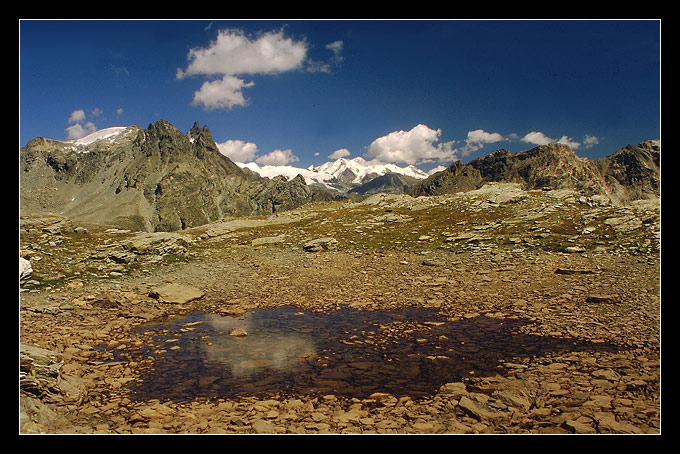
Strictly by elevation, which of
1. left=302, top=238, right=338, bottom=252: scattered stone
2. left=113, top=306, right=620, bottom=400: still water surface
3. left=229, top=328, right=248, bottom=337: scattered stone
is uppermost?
left=302, top=238, right=338, bottom=252: scattered stone

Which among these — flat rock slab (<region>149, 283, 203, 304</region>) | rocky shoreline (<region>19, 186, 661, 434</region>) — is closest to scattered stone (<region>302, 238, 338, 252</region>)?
rocky shoreline (<region>19, 186, 661, 434</region>)

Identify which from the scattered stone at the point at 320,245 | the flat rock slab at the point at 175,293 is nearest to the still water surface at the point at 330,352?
the flat rock slab at the point at 175,293

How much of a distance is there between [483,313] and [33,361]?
14.5 m

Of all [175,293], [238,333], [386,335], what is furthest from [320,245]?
[386,335]

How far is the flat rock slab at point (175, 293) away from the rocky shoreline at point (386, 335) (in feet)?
0.31

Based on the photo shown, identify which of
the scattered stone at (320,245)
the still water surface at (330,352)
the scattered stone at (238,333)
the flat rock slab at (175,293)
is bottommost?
the still water surface at (330,352)

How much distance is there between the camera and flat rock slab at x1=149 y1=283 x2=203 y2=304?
56.0 ft

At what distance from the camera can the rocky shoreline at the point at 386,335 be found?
26.0 feet

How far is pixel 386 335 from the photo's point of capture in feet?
42.4

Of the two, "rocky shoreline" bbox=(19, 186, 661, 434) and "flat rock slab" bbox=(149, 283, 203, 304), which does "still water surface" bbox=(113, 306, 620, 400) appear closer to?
"rocky shoreline" bbox=(19, 186, 661, 434)

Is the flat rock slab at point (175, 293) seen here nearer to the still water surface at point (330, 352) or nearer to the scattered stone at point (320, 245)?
the still water surface at point (330, 352)

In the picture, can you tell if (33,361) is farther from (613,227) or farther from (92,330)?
(613,227)

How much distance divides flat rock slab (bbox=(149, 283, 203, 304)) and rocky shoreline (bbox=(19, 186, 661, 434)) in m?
0.09
